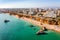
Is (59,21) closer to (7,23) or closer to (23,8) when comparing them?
(23,8)

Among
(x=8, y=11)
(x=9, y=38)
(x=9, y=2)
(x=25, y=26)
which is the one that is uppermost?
(x=9, y=2)

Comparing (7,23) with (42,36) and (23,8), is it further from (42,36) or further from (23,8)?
(42,36)

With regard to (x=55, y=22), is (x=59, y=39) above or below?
below

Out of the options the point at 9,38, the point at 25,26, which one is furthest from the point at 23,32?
the point at 9,38

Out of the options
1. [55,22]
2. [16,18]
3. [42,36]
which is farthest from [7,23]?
[55,22]

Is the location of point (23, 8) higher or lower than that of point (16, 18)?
higher

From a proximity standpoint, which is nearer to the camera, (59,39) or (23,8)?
(59,39)

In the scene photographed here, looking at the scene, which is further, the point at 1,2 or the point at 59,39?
the point at 1,2
